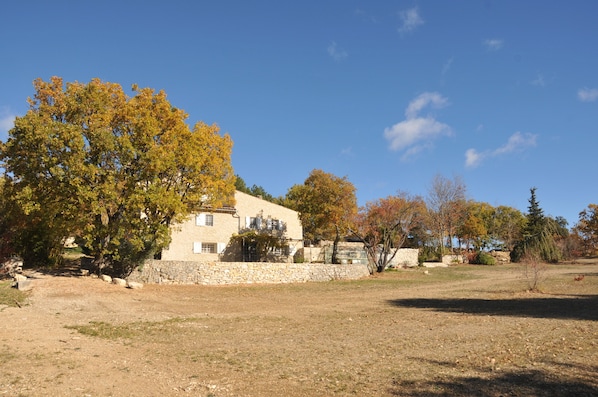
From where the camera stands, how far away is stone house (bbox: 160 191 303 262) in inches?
1405

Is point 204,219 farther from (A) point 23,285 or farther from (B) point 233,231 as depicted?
(A) point 23,285

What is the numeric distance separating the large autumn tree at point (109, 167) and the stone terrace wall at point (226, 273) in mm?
1511

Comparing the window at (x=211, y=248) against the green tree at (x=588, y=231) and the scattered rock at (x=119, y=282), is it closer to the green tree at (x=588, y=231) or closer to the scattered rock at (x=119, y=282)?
the scattered rock at (x=119, y=282)

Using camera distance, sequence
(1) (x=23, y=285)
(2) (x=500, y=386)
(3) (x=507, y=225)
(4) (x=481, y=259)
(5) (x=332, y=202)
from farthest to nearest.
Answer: (3) (x=507, y=225)
(4) (x=481, y=259)
(5) (x=332, y=202)
(1) (x=23, y=285)
(2) (x=500, y=386)

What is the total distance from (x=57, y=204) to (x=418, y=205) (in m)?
33.0

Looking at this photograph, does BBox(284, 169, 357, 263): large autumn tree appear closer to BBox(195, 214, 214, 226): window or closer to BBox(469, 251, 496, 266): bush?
BBox(195, 214, 214, 226): window

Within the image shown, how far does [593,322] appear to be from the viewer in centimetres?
1348

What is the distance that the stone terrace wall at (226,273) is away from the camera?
90.0ft

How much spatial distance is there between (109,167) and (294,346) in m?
18.2

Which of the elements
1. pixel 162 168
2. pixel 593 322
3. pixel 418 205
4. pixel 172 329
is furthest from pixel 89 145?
pixel 418 205

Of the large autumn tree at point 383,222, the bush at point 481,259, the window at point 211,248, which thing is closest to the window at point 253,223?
the window at point 211,248

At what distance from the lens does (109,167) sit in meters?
24.2

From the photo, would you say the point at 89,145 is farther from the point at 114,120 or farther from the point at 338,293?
the point at 338,293

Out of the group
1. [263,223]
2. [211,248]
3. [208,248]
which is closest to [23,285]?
[208,248]
